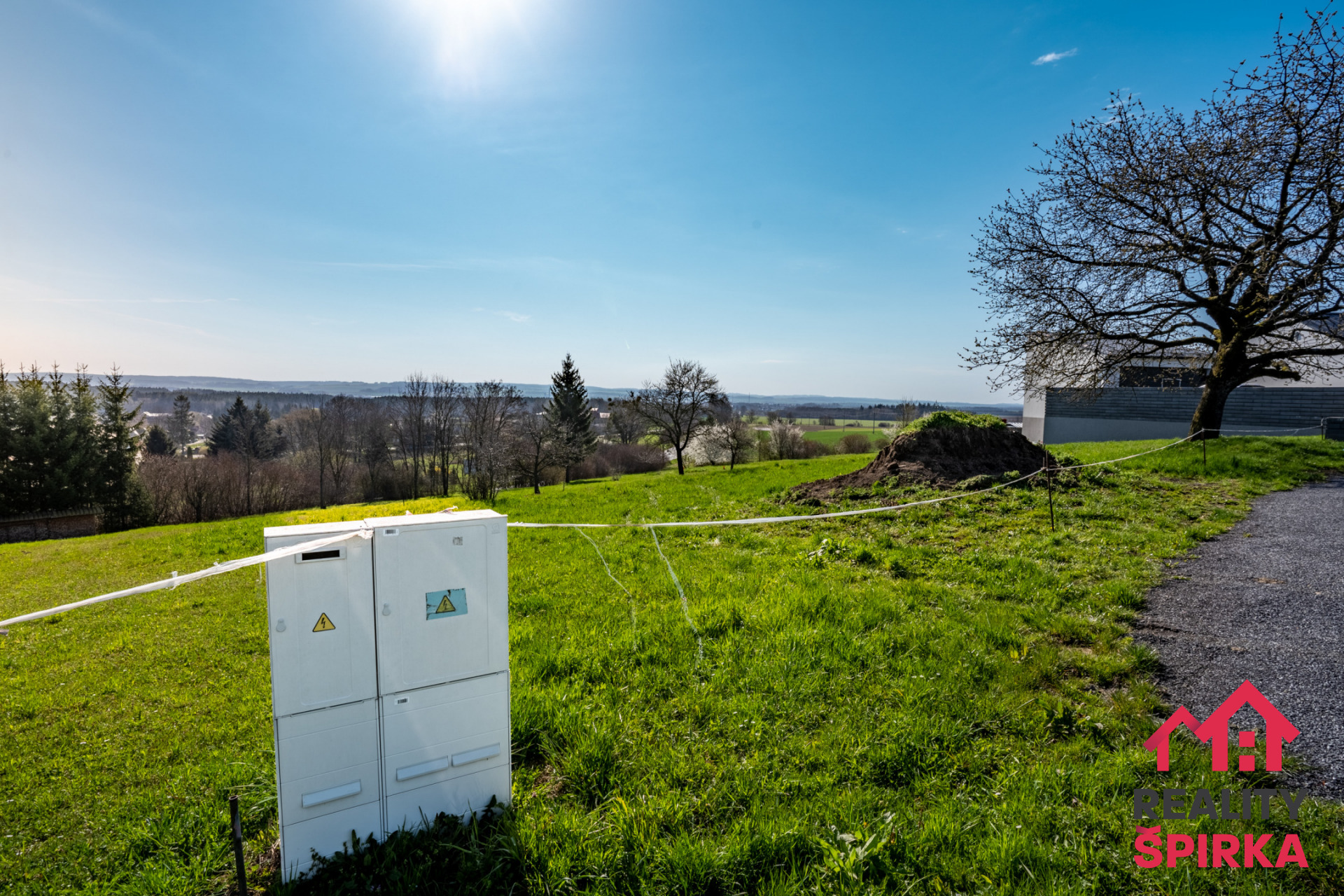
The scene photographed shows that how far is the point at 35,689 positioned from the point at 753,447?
42007 millimetres

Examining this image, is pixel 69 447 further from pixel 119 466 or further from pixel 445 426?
pixel 445 426

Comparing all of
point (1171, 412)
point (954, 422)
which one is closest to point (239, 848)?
point (954, 422)

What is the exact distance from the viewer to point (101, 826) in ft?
9.43

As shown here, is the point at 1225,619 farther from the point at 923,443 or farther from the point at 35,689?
the point at 35,689

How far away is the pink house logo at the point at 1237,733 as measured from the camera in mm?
2895

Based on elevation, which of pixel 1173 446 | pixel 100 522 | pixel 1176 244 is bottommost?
pixel 100 522

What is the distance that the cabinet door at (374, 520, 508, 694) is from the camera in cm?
249

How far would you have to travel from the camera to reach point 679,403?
1508 inches

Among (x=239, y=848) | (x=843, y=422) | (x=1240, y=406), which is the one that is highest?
(x=1240, y=406)

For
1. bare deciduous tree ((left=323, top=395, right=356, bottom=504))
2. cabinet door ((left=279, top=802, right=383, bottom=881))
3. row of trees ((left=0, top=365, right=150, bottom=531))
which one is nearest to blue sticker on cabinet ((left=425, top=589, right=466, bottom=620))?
cabinet door ((left=279, top=802, right=383, bottom=881))

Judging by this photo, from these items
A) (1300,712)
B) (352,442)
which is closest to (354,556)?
(1300,712)

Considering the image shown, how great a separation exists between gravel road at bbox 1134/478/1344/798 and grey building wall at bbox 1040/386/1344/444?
15209mm

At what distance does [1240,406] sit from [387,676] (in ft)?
116

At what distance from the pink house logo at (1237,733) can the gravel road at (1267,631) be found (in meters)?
0.05
